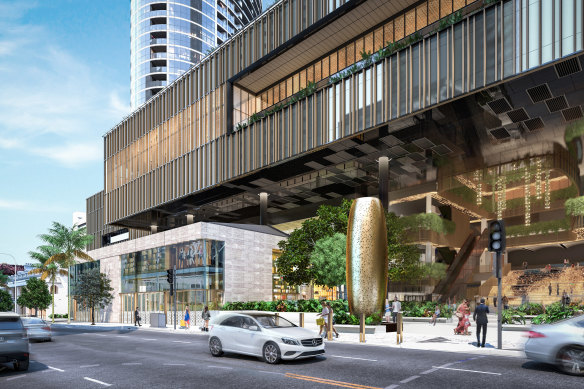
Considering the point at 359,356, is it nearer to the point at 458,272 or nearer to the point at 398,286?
the point at 398,286

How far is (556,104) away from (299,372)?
73.9ft

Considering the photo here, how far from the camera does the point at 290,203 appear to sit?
5131cm

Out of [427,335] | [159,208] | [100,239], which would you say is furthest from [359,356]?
[100,239]

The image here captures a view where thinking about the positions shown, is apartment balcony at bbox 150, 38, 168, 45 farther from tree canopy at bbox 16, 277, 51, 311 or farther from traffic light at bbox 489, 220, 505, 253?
traffic light at bbox 489, 220, 505, 253

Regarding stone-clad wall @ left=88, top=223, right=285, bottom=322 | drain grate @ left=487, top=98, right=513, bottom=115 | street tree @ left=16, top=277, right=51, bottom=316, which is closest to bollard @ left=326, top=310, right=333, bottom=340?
drain grate @ left=487, top=98, right=513, bottom=115

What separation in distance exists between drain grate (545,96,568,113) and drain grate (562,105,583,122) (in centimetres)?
55

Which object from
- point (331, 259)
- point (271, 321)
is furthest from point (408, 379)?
point (331, 259)

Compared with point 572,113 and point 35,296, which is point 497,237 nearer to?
point 572,113

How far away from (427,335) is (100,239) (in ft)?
242

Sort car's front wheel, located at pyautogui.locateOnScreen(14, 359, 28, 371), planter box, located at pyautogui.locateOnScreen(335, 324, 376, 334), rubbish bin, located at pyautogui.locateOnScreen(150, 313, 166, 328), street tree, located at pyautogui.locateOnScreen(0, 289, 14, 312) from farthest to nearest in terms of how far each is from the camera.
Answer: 1. street tree, located at pyautogui.locateOnScreen(0, 289, 14, 312)
2. rubbish bin, located at pyautogui.locateOnScreen(150, 313, 166, 328)
3. planter box, located at pyautogui.locateOnScreen(335, 324, 376, 334)
4. car's front wheel, located at pyautogui.locateOnScreen(14, 359, 28, 371)

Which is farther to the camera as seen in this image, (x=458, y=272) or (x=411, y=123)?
(x=458, y=272)

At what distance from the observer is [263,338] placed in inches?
557

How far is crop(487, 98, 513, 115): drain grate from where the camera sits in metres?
26.9

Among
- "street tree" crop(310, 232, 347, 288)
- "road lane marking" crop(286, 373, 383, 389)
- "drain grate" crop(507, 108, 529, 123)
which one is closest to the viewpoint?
"road lane marking" crop(286, 373, 383, 389)
